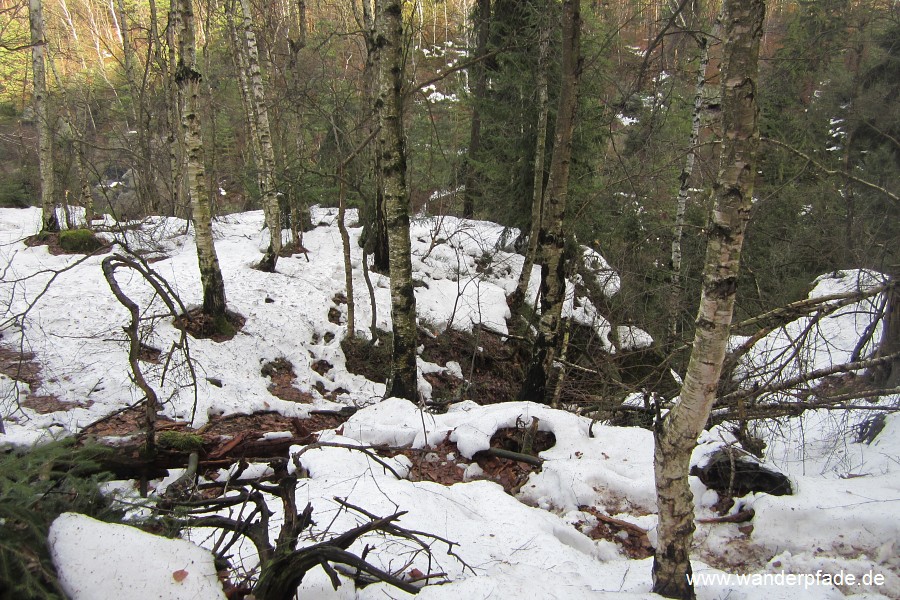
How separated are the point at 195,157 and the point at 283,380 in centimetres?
369

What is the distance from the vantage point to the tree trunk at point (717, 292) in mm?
1959

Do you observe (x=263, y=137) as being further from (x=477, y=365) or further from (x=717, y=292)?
(x=717, y=292)

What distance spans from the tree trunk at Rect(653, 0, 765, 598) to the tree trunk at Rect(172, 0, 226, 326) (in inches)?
267

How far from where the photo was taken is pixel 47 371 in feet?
19.6

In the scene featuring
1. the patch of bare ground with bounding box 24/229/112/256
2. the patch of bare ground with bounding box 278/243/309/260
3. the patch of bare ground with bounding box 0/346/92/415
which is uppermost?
the patch of bare ground with bounding box 24/229/112/256

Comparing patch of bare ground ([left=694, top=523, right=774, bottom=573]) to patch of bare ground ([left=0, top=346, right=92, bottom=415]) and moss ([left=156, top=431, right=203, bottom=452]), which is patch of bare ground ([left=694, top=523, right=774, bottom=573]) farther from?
patch of bare ground ([left=0, top=346, right=92, bottom=415])

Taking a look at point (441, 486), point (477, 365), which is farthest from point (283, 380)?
point (441, 486)

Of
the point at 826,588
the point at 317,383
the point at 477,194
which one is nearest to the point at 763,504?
the point at 826,588

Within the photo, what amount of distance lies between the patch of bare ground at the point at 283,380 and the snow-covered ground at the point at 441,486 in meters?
0.12

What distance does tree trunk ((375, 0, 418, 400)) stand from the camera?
514cm

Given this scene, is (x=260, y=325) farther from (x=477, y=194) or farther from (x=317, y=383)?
(x=477, y=194)

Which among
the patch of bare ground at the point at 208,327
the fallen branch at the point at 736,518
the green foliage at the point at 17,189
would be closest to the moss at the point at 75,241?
the patch of bare ground at the point at 208,327

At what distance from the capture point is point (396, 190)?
216 inches

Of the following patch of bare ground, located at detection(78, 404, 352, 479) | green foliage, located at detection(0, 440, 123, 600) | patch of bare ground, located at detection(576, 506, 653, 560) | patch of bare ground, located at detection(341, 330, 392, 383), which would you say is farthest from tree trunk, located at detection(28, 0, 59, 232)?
patch of bare ground, located at detection(576, 506, 653, 560)
